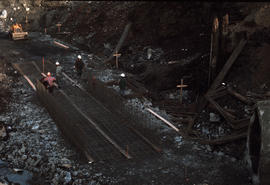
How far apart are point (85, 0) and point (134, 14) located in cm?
1158

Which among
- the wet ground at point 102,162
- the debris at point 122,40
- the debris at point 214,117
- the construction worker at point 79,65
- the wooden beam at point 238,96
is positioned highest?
the debris at point 122,40

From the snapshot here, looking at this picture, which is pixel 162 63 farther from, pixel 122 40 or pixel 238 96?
pixel 238 96

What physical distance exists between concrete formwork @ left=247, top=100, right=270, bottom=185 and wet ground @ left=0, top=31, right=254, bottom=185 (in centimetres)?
71

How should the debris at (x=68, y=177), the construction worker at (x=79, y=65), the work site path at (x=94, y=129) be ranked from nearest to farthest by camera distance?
the debris at (x=68, y=177), the work site path at (x=94, y=129), the construction worker at (x=79, y=65)

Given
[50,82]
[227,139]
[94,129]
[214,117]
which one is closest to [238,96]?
[214,117]

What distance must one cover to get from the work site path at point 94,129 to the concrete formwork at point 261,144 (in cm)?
418

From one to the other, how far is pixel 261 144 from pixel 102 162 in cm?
623

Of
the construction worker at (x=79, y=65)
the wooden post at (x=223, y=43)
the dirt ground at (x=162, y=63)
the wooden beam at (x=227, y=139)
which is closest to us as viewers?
the dirt ground at (x=162, y=63)

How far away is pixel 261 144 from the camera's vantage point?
1237cm

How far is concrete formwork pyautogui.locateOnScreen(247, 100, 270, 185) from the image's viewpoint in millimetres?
12266

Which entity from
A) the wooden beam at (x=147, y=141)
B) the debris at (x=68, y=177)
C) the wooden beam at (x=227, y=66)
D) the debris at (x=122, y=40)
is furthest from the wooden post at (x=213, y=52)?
the debris at (x=68, y=177)

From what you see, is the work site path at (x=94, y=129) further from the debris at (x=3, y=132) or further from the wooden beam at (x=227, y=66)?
the wooden beam at (x=227, y=66)

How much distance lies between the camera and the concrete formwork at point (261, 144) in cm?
1227

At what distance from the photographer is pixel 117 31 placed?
30.6 metres
